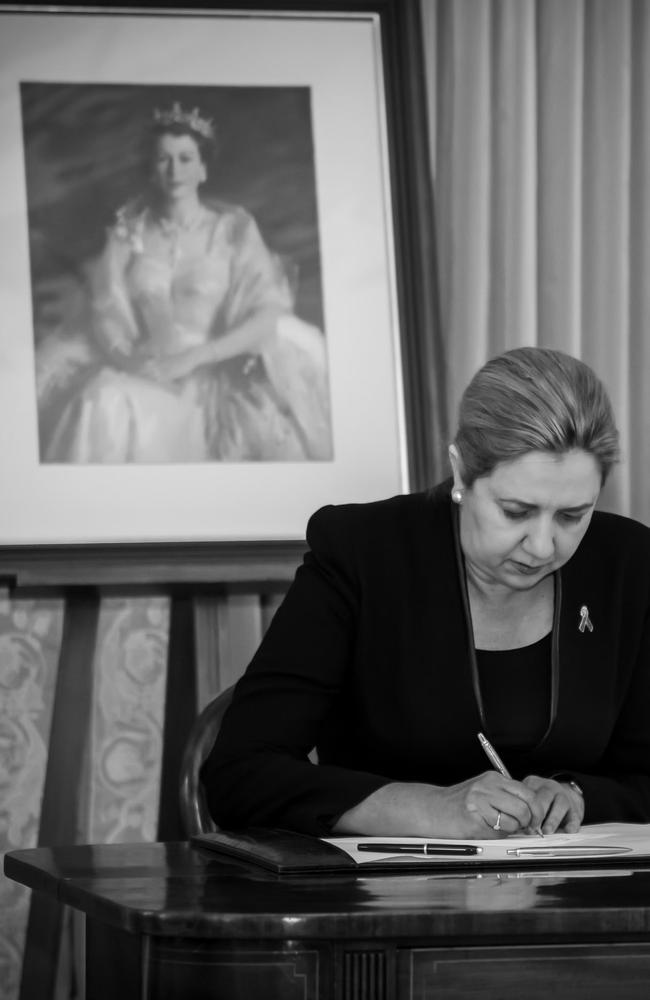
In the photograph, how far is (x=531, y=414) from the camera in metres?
2.06

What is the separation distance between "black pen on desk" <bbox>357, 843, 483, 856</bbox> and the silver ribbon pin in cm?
68

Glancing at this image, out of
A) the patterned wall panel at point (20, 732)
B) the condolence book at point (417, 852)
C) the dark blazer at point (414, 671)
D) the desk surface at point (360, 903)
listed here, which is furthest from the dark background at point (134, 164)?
the desk surface at point (360, 903)

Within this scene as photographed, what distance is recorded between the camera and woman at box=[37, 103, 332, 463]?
282 centimetres

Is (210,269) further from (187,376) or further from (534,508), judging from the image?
(534,508)

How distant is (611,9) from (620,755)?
6.13 feet

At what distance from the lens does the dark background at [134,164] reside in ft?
9.36

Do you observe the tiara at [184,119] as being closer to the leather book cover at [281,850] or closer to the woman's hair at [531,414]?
the woman's hair at [531,414]

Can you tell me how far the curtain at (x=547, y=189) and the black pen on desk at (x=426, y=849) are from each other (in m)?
1.53

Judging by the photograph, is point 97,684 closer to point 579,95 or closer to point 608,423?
point 608,423

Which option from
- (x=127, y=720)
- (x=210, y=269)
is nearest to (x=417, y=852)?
(x=127, y=720)

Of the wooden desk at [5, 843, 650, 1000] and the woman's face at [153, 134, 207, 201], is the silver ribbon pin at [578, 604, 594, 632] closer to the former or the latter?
the wooden desk at [5, 843, 650, 1000]

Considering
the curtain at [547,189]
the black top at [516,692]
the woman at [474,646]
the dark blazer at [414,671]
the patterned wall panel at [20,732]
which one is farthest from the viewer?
the curtain at [547,189]

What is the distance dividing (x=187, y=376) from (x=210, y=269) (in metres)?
0.24

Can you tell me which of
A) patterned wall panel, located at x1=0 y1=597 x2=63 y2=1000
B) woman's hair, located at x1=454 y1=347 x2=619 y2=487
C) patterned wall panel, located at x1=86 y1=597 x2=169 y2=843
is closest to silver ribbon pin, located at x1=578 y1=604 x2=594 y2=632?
woman's hair, located at x1=454 y1=347 x2=619 y2=487
